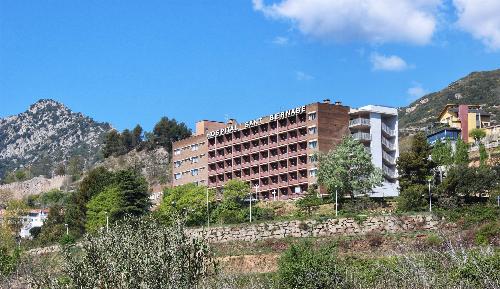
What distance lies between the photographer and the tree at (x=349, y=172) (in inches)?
2911

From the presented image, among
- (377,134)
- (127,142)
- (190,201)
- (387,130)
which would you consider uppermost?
(127,142)

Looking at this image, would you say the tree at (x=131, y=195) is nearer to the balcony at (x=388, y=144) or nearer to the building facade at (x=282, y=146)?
the building facade at (x=282, y=146)

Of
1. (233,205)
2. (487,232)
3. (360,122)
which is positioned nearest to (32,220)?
(233,205)

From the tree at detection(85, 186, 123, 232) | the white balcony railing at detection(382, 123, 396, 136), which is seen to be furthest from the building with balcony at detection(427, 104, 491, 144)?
the tree at detection(85, 186, 123, 232)

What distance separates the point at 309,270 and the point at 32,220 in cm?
11492

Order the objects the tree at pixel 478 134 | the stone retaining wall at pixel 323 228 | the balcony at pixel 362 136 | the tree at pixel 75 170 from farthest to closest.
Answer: the tree at pixel 75 170, the tree at pixel 478 134, the balcony at pixel 362 136, the stone retaining wall at pixel 323 228

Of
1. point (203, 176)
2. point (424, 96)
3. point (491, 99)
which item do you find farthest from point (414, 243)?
point (424, 96)

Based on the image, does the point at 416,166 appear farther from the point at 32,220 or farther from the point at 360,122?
the point at 32,220

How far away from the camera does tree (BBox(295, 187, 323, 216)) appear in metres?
75.4

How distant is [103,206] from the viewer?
299 ft

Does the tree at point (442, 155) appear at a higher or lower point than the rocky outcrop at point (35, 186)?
lower

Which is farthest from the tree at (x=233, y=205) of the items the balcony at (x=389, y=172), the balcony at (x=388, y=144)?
the balcony at (x=388, y=144)

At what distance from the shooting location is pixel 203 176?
10675 cm

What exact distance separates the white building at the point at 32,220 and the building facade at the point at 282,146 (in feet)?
132
